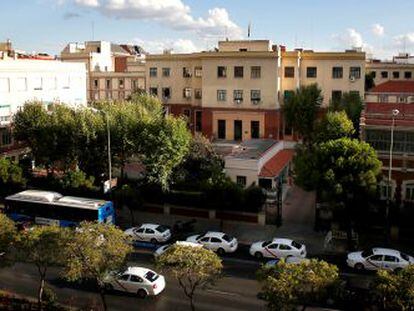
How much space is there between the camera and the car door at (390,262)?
96.0 feet

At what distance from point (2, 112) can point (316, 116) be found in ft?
103

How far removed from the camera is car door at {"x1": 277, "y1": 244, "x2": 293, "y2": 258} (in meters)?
31.5

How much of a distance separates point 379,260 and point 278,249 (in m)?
5.77

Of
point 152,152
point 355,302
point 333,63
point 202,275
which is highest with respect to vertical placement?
point 333,63

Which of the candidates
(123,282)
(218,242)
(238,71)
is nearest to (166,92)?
(238,71)

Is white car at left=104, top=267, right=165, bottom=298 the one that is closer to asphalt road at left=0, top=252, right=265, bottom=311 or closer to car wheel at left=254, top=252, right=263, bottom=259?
asphalt road at left=0, top=252, right=265, bottom=311

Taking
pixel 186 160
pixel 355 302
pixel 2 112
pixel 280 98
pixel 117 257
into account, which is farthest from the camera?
pixel 280 98

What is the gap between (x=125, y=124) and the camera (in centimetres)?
4156

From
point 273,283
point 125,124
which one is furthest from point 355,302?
point 125,124

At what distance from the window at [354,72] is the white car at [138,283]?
38.8m

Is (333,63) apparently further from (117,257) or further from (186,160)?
(117,257)

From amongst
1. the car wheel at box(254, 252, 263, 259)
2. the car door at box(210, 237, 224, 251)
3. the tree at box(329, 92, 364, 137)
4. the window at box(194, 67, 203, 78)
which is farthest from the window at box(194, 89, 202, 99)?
the car wheel at box(254, 252, 263, 259)

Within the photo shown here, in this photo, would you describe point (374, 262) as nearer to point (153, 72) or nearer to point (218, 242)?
point (218, 242)

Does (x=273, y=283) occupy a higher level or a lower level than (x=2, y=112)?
lower
